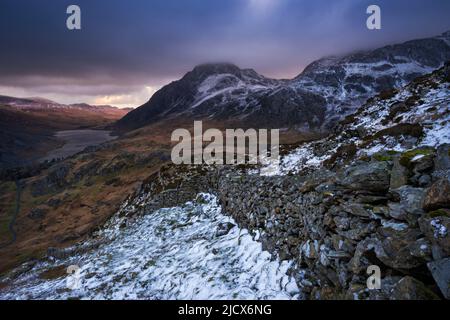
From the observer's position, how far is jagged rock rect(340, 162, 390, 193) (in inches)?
321

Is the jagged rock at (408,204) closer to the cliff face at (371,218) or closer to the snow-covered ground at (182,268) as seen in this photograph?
the cliff face at (371,218)

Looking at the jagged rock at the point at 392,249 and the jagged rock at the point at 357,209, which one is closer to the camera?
the jagged rock at the point at 392,249

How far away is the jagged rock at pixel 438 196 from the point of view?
6.04 metres

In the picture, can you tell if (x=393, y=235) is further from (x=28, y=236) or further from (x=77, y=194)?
(x=77, y=194)

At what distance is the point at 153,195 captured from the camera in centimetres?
3175

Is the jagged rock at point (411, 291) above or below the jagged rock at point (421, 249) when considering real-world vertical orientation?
below

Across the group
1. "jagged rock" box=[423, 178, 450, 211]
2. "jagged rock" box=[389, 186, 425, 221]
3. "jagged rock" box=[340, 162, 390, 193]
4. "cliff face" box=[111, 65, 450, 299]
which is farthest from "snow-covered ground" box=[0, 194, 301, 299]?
"jagged rock" box=[423, 178, 450, 211]

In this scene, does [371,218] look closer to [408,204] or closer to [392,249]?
[408,204]

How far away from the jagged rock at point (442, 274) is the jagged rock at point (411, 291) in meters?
0.31

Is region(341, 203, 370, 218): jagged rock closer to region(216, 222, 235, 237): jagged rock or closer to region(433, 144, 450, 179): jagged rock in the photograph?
region(433, 144, 450, 179): jagged rock

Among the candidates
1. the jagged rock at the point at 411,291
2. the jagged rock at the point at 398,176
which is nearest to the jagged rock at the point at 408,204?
the jagged rock at the point at 398,176

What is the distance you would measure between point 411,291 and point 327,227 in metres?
3.46

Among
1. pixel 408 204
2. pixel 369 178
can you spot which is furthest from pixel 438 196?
pixel 369 178

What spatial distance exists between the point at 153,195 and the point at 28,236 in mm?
57967
